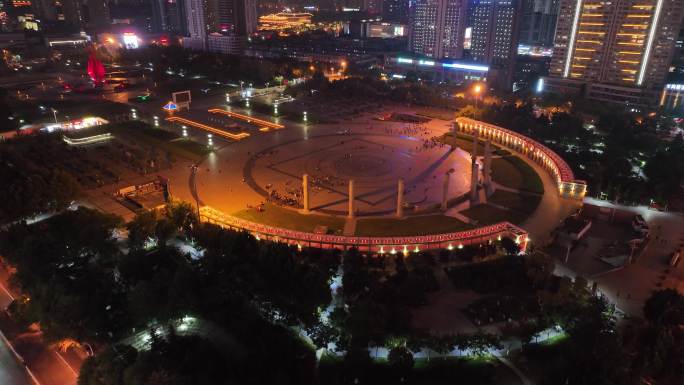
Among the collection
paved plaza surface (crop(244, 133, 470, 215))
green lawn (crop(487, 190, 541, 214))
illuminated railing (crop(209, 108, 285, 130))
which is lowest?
green lawn (crop(487, 190, 541, 214))

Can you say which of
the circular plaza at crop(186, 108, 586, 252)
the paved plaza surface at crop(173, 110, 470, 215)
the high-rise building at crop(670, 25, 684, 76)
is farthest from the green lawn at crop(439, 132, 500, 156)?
the high-rise building at crop(670, 25, 684, 76)

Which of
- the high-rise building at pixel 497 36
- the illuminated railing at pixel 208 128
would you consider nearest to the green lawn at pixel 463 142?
the illuminated railing at pixel 208 128

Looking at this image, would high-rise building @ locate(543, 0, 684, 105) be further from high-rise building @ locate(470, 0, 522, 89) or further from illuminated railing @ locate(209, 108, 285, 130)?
illuminated railing @ locate(209, 108, 285, 130)

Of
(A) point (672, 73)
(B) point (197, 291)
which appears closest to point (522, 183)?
(B) point (197, 291)

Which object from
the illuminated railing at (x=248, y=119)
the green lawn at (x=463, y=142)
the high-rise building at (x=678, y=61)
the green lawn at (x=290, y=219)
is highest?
the high-rise building at (x=678, y=61)

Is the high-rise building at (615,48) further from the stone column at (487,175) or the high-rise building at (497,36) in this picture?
the stone column at (487,175)

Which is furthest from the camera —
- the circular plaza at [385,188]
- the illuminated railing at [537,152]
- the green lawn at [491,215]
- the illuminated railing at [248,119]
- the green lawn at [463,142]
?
the illuminated railing at [248,119]

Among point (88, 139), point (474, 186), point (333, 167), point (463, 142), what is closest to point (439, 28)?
point (463, 142)
